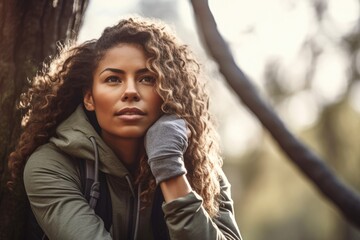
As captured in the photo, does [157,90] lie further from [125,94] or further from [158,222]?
[158,222]

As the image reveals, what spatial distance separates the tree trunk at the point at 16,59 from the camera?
131 inches

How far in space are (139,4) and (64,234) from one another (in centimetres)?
1989

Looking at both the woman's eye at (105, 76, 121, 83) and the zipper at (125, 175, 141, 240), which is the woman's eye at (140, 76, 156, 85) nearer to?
the woman's eye at (105, 76, 121, 83)

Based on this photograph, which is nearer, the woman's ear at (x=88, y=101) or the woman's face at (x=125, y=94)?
the woman's face at (x=125, y=94)

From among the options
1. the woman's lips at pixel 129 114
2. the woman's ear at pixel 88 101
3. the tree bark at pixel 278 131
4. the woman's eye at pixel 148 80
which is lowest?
the tree bark at pixel 278 131

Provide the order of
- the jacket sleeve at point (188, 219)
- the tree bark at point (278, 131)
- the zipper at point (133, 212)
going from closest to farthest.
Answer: the tree bark at point (278, 131), the jacket sleeve at point (188, 219), the zipper at point (133, 212)

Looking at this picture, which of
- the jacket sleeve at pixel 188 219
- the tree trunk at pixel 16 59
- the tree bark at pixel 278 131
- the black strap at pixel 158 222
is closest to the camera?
the tree bark at pixel 278 131

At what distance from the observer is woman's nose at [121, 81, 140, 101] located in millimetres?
2918

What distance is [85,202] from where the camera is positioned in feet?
9.25

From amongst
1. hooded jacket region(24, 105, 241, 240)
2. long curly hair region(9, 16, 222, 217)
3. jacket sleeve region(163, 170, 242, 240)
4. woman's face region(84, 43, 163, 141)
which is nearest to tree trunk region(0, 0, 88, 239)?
long curly hair region(9, 16, 222, 217)

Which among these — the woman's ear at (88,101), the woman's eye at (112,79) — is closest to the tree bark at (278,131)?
the woman's eye at (112,79)

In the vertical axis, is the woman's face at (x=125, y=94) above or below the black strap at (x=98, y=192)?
above

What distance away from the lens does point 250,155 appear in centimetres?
3216

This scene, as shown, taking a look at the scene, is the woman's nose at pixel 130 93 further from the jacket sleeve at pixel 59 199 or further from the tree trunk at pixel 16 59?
the tree trunk at pixel 16 59
